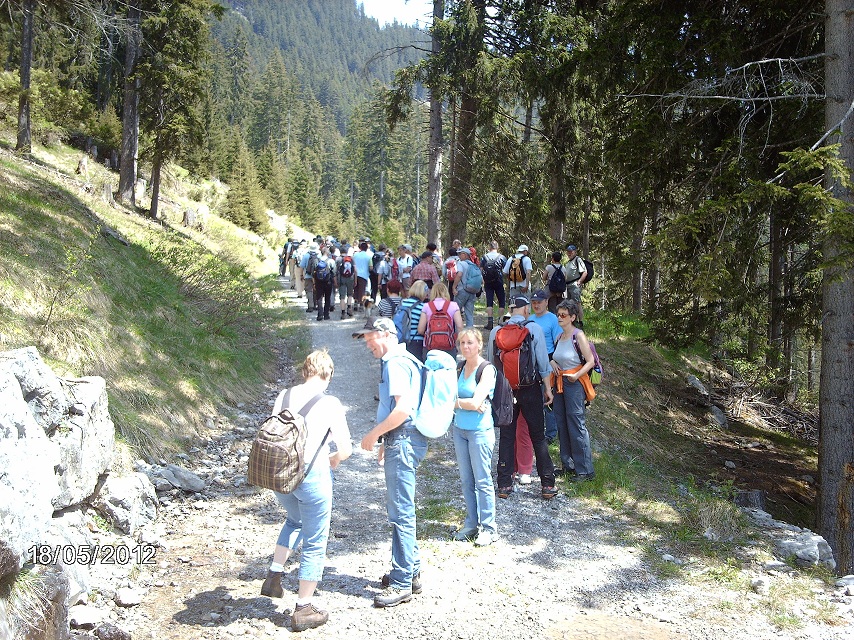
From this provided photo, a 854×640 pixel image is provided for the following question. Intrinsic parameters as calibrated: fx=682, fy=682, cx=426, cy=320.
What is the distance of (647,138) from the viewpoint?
9.77 m

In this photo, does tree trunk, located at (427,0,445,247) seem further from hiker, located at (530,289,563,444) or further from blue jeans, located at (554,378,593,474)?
blue jeans, located at (554,378,593,474)

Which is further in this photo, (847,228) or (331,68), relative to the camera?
(331,68)

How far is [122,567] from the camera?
16.4 feet

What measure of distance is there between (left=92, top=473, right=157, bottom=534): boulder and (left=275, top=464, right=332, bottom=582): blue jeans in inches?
71.7

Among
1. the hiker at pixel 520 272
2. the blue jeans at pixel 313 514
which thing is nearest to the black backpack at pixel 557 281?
the hiker at pixel 520 272

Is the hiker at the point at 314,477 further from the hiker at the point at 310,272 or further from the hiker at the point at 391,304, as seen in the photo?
the hiker at the point at 310,272

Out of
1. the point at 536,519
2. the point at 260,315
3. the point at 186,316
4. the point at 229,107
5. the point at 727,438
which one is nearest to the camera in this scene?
the point at 536,519

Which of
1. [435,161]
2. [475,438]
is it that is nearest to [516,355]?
[475,438]

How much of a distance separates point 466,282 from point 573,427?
4736mm

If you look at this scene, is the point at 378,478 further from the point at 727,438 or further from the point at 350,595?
the point at 727,438

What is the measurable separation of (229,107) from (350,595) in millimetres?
83108

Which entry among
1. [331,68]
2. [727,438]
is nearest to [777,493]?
[727,438]

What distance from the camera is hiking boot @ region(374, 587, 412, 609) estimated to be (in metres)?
4.76

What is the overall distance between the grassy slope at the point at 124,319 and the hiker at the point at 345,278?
122 inches
